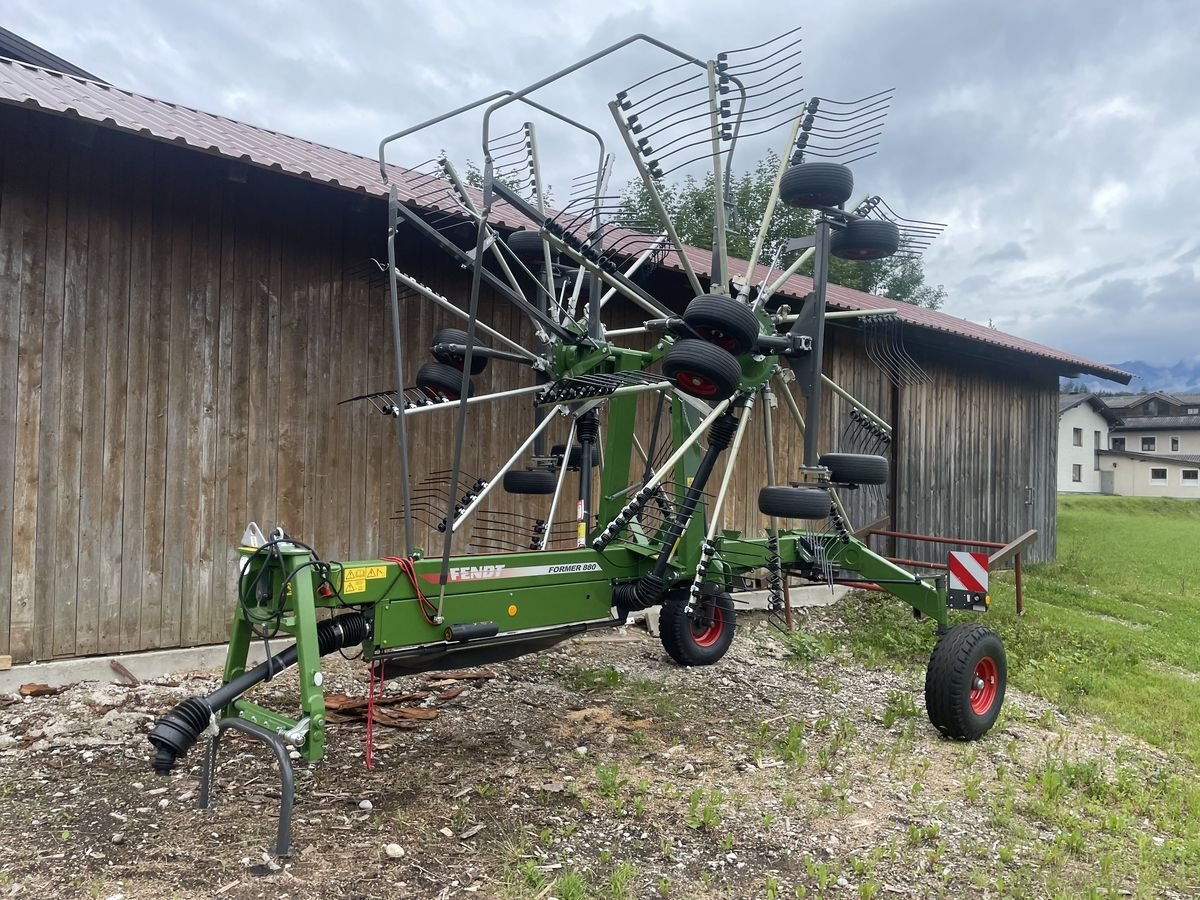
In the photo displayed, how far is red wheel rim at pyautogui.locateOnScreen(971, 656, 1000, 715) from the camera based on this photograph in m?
5.19

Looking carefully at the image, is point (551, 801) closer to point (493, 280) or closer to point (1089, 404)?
point (493, 280)

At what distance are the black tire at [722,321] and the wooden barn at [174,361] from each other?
311cm

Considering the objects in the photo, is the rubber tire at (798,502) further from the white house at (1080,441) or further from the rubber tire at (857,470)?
the white house at (1080,441)

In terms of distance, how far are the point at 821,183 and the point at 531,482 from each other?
255 centimetres

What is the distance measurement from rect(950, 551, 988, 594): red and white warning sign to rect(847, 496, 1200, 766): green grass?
1.48 meters

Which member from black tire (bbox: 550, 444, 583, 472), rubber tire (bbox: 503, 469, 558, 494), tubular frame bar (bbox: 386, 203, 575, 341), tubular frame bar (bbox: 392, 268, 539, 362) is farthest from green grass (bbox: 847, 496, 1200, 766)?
tubular frame bar (bbox: 386, 203, 575, 341)

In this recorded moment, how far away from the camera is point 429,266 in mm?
6957

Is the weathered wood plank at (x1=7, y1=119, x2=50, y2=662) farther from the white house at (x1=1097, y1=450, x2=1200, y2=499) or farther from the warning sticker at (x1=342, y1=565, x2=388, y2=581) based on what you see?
the white house at (x1=1097, y1=450, x2=1200, y2=499)

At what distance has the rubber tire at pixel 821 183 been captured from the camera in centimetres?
454

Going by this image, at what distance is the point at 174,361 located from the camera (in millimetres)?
5789

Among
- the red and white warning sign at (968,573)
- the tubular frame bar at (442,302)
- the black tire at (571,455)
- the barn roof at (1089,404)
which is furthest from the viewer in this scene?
the barn roof at (1089,404)

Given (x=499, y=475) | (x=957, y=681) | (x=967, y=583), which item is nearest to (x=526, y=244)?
(x=499, y=475)

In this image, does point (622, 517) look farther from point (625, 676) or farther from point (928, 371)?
point (928, 371)

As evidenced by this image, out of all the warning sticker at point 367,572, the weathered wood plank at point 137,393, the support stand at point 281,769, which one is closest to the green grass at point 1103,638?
the warning sticker at point 367,572
